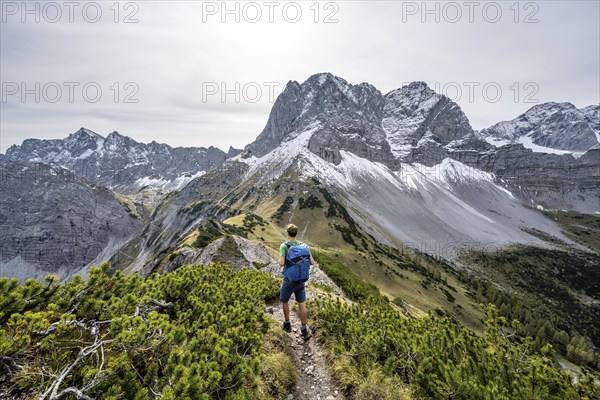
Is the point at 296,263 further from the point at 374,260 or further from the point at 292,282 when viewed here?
the point at 374,260

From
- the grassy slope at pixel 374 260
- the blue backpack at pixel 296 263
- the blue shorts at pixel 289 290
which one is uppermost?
the blue backpack at pixel 296 263

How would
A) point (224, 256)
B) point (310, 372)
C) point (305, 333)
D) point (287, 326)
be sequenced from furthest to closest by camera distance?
point (224, 256)
point (287, 326)
point (305, 333)
point (310, 372)

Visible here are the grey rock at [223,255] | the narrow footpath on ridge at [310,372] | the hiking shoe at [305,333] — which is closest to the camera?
the narrow footpath on ridge at [310,372]

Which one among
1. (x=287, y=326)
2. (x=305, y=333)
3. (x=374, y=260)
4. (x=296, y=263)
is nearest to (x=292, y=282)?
(x=296, y=263)

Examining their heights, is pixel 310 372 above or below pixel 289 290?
below

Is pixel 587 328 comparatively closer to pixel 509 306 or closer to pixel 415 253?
pixel 509 306

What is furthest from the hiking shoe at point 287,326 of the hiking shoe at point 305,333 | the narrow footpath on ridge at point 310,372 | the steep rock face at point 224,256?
the steep rock face at point 224,256

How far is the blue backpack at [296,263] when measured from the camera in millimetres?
11250

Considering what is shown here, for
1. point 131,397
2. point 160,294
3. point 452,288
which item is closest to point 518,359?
point 131,397

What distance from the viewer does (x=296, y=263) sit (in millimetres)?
11266

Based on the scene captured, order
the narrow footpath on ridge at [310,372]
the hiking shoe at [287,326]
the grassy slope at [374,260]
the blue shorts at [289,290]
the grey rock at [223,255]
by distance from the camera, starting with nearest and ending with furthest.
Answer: the narrow footpath on ridge at [310,372] < the blue shorts at [289,290] < the hiking shoe at [287,326] < the grey rock at [223,255] < the grassy slope at [374,260]

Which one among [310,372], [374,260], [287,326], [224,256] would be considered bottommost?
[374,260]

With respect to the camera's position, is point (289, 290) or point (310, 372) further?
point (289, 290)

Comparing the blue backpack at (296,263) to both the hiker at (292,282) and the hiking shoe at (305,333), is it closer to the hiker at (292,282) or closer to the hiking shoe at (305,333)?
the hiker at (292,282)
